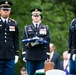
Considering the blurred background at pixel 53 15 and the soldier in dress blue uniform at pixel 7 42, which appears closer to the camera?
the soldier in dress blue uniform at pixel 7 42

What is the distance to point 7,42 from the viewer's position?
12.8m

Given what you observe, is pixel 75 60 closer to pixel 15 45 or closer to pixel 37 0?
pixel 15 45

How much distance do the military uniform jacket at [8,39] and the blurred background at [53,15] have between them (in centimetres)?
1007

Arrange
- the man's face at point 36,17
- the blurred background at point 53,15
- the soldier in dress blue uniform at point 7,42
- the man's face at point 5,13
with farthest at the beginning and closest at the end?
the blurred background at point 53,15 < the man's face at point 36,17 < the soldier in dress blue uniform at point 7,42 < the man's face at point 5,13

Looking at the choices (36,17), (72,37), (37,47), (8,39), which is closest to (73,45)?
(72,37)

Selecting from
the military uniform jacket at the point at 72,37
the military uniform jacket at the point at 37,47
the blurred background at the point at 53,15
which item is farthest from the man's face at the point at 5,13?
the blurred background at the point at 53,15

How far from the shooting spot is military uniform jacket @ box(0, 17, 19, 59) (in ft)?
42.0

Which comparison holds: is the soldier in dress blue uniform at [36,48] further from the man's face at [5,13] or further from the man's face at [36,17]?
the man's face at [5,13]

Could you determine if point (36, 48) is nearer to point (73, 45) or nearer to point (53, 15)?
point (73, 45)

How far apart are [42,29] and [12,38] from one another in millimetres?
1121

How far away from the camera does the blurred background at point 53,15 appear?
23438mm

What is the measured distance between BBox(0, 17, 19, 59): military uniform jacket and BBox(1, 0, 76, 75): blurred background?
33.0 feet

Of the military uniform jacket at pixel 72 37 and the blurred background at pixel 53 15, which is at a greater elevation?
the military uniform jacket at pixel 72 37

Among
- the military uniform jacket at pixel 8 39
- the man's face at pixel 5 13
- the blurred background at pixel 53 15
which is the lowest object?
the blurred background at pixel 53 15
